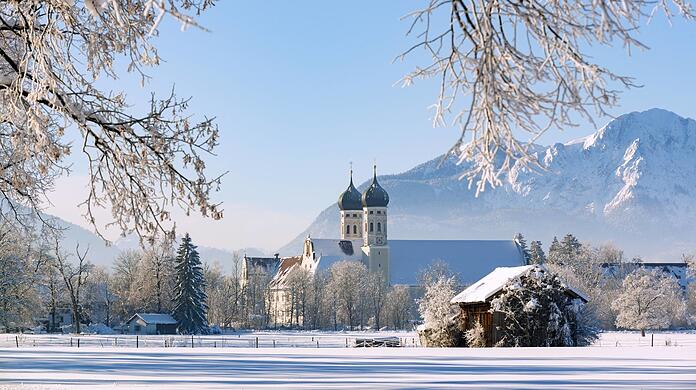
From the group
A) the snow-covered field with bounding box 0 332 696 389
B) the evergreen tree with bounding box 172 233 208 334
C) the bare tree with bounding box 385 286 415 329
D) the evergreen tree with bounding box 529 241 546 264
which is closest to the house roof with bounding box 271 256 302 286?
the bare tree with bounding box 385 286 415 329

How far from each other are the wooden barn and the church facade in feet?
258

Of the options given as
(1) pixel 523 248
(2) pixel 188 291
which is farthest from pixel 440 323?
(1) pixel 523 248

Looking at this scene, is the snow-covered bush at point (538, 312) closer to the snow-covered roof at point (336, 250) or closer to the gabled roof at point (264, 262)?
the snow-covered roof at point (336, 250)

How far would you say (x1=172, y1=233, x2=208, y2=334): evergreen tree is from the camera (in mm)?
69250

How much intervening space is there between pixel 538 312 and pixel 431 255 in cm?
8856

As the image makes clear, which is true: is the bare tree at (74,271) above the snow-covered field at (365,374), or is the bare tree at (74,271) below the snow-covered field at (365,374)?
above

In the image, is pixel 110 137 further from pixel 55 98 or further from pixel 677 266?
pixel 677 266

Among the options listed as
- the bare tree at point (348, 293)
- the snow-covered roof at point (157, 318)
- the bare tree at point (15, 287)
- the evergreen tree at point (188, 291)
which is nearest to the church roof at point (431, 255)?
the bare tree at point (348, 293)

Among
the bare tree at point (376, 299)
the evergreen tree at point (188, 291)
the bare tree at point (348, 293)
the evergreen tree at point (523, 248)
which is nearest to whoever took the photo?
the evergreen tree at point (188, 291)

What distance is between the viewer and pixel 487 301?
125 feet

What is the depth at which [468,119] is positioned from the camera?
20.5 feet

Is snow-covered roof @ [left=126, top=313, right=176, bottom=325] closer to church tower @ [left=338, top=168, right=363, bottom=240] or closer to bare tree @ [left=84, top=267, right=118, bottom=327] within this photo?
bare tree @ [left=84, top=267, right=118, bottom=327]

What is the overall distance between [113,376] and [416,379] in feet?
21.4

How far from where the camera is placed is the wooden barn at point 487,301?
124 ft
